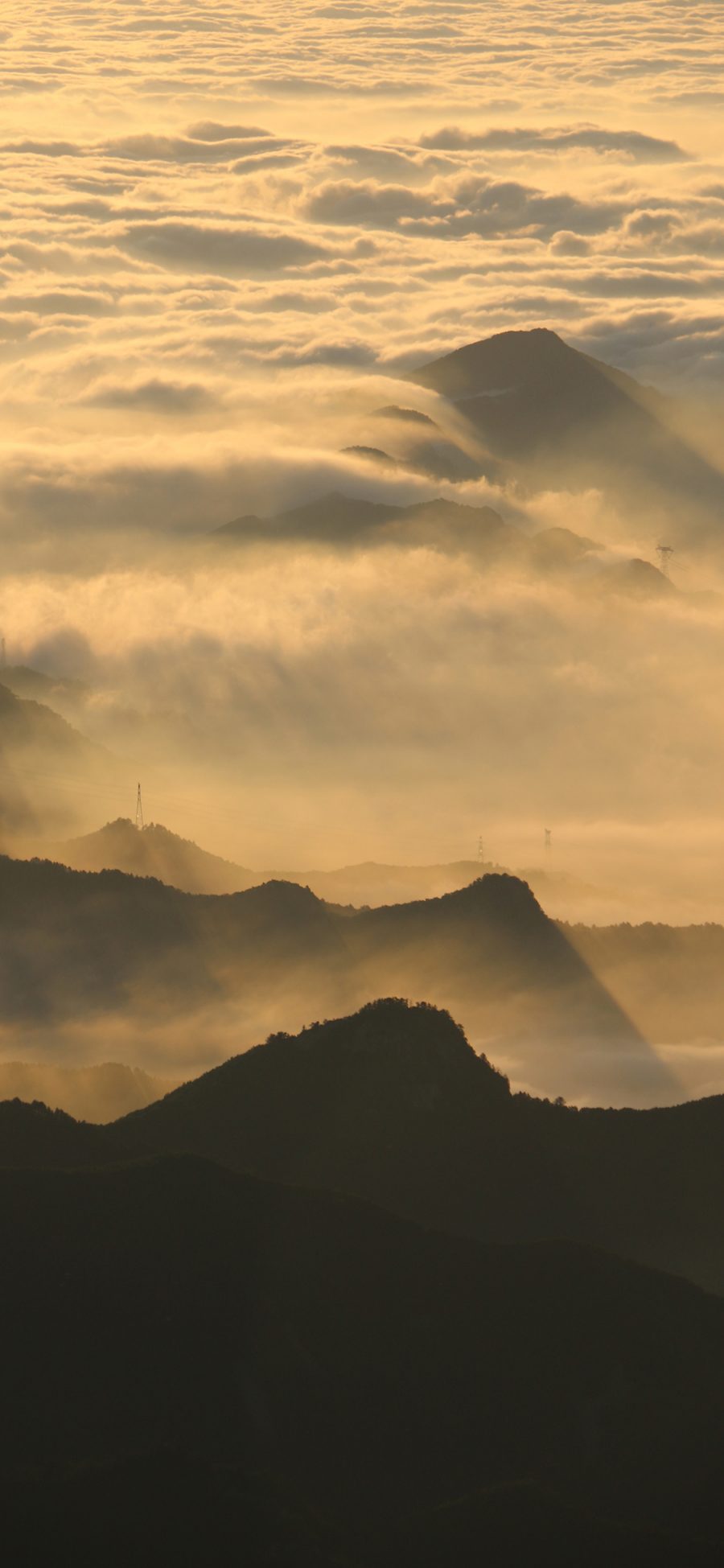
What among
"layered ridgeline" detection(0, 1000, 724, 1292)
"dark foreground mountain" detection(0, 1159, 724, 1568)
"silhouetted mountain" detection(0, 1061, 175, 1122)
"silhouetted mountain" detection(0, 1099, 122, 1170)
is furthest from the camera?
"silhouetted mountain" detection(0, 1061, 175, 1122)

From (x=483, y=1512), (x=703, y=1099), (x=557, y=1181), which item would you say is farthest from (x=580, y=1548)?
(x=703, y=1099)

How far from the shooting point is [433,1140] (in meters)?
140

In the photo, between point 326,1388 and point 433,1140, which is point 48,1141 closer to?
point 433,1140

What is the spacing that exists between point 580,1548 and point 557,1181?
40604 millimetres

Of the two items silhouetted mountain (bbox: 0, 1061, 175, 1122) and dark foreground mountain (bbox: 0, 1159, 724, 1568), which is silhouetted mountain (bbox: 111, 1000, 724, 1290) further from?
silhouetted mountain (bbox: 0, 1061, 175, 1122)

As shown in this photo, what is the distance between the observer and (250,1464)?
10894 centimetres

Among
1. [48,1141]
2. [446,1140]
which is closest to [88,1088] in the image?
[48,1141]

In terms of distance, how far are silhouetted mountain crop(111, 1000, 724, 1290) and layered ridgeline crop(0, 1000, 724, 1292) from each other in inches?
4.6

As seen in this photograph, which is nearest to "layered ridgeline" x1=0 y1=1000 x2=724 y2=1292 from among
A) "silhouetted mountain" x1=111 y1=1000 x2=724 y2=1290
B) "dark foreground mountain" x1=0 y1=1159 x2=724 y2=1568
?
"silhouetted mountain" x1=111 y1=1000 x2=724 y2=1290

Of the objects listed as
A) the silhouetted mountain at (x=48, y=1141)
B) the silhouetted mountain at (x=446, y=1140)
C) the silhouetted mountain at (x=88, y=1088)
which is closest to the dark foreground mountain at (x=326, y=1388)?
the silhouetted mountain at (x=48, y=1141)

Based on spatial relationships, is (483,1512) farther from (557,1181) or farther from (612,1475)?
(557,1181)

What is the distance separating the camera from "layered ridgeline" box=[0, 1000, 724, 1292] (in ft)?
449

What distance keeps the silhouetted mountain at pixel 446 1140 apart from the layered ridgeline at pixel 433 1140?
0.12 metres

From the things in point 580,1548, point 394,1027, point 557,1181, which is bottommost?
point 580,1548
